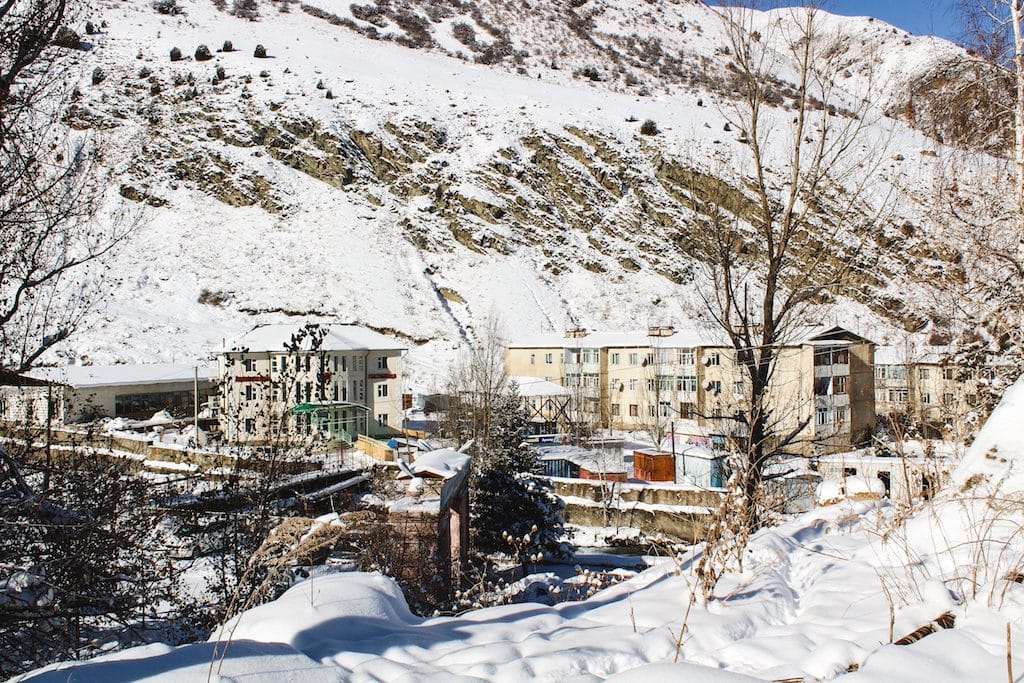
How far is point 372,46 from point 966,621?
92.9 m

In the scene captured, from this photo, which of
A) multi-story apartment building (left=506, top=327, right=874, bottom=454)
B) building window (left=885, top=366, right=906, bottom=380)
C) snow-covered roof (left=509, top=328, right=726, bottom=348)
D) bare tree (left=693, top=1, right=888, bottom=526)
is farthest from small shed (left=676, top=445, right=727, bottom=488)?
bare tree (left=693, top=1, right=888, bottom=526)

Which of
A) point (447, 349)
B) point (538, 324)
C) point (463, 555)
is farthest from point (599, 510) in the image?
point (538, 324)

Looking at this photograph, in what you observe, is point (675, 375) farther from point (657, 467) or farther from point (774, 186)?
point (774, 186)

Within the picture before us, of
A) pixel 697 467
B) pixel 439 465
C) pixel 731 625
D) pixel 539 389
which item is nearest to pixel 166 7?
pixel 539 389

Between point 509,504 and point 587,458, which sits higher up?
point 509,504

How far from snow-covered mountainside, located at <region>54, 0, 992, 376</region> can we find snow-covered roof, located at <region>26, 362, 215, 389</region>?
3.45 metres

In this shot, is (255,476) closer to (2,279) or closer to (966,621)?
(2,279)

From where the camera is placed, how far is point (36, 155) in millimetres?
5867

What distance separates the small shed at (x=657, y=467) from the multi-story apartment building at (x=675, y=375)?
108 inches

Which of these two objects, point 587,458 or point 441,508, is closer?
point 441,508

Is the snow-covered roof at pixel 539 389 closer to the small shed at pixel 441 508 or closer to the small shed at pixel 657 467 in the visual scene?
the small shed at pixel 657 467

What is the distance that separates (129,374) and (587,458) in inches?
880

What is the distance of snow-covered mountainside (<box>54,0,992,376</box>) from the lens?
43531 mm

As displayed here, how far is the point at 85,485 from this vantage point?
23.9 feet
